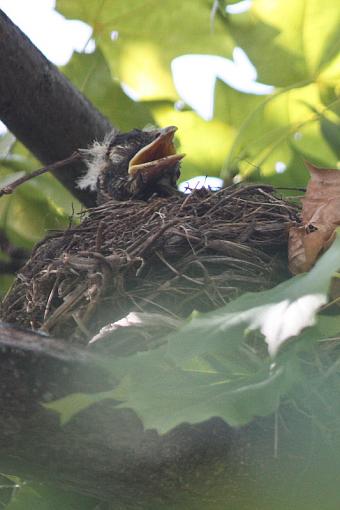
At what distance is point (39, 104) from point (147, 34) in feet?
1.22

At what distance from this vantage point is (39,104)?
244cm

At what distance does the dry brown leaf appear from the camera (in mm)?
1787

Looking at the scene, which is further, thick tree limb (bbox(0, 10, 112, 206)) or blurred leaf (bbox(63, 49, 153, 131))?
blurred leaf (bbox(63, 49, 153, 131))

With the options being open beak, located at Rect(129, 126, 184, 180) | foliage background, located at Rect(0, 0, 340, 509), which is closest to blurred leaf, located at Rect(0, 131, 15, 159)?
foliage background, located at Rect(0, 0, 340, 509)

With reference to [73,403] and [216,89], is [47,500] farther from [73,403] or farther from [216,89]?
[216,89]

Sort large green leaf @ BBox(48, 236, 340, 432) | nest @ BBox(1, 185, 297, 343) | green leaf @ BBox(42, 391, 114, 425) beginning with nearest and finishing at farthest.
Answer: large green leaf @ BBox(48, 236, 340, 432), green leaf @ BBox(42, 391, 114, 425), nest @ BBox(1, 185, 297, 343)

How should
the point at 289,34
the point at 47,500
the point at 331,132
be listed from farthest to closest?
1. the point at 331,132
2. the point at 289,34
3. the point at 47,500

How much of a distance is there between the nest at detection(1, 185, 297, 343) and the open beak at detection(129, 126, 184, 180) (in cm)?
40

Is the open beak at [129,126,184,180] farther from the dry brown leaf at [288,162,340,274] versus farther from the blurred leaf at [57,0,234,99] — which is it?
the dry brown leaf at [288,162,340,274]

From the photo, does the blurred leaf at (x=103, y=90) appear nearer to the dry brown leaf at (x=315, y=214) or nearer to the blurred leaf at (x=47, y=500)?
the dry brown leaf at (x=315, y=214)

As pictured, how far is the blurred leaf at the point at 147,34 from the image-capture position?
2488 millimetres

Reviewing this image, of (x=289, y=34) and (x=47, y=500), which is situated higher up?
(x=289, y=34)

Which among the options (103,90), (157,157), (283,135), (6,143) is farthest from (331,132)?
(6,143)

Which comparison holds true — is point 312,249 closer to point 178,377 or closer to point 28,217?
point 178,377
